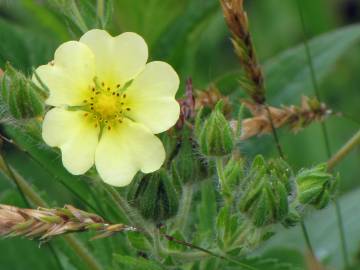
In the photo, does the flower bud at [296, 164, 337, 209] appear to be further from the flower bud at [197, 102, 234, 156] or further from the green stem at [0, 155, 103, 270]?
the green stem at [0, 155, 103, 270]

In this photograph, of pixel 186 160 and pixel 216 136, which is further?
pixel 186 160

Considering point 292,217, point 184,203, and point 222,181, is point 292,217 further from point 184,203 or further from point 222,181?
point 184,203

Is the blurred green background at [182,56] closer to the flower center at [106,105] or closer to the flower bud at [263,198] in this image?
the flower center at [106,105]

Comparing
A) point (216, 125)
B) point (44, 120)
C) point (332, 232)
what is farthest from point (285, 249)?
point (44, 120)

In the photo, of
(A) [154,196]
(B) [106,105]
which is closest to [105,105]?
(B) [106,105]

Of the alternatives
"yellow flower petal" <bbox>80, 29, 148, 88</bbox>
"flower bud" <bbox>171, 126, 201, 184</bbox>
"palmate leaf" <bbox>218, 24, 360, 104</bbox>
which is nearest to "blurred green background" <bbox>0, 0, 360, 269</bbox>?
"palmate leaf" <bbox>218, 24, 360, 104</bbox>

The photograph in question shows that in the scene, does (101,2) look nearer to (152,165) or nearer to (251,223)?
(152,165)
